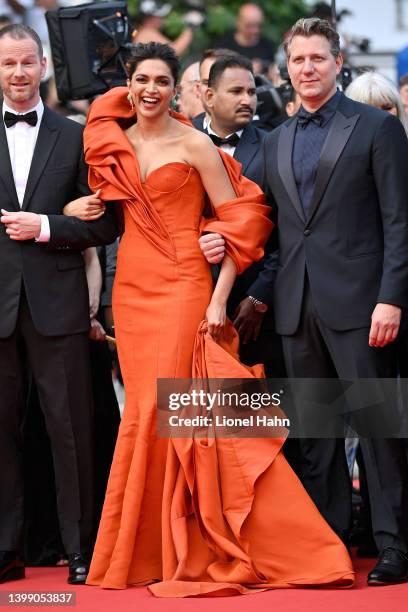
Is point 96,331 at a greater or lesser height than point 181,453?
greater

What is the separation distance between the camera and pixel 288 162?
5.68m

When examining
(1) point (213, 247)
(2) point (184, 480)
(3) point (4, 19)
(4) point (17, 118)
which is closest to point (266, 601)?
(2) point (184, 480)

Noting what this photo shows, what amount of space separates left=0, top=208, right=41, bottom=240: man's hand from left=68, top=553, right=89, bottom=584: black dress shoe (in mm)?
1357

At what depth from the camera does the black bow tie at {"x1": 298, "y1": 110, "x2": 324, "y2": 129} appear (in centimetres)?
566

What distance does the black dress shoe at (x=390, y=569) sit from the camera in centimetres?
533

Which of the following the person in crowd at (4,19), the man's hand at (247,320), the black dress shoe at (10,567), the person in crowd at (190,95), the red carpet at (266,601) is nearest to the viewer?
the red carpet at (266,601)

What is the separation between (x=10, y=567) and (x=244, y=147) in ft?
7.24

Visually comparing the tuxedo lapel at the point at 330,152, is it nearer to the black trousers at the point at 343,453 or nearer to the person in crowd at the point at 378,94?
the black trousers at the point at 343,453

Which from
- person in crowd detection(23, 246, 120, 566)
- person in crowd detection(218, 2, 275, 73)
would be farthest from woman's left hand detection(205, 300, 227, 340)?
person in crowd detection(218, 2, 275, 73)

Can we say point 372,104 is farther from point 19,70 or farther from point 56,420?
point 56,420

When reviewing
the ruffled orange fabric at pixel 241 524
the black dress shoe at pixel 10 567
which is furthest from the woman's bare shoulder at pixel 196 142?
the black dress shoe at pixel 10 567

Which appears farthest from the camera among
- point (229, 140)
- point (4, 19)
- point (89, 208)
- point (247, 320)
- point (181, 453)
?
point (4, 19)

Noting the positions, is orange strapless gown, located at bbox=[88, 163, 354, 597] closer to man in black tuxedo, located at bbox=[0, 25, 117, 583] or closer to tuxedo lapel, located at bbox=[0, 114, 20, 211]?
man in black tuxedo, located at bbox=[0, 25, 117, 583]

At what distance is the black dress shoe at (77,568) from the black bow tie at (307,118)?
6.69 feet
